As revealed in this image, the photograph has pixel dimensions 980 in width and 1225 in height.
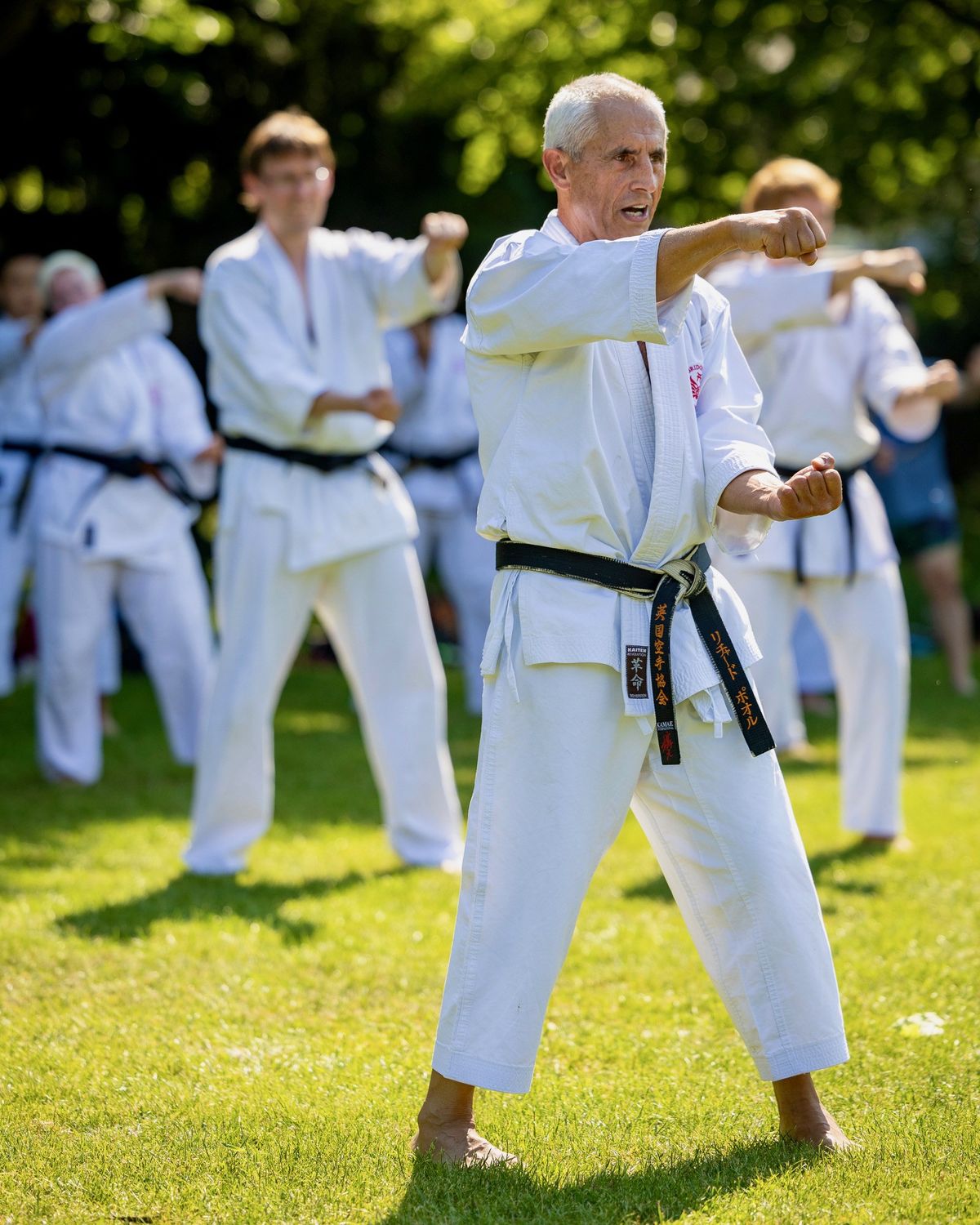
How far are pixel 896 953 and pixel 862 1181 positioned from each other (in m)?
1.85

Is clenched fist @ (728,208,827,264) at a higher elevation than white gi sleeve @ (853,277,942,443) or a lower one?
higher

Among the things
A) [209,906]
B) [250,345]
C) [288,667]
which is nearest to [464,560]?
[288,667]

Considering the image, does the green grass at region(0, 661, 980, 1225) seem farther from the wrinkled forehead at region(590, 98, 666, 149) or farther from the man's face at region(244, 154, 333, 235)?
the man's face at region(244, 154, 333, 235)

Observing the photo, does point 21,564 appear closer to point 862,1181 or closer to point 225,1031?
point 225,1031

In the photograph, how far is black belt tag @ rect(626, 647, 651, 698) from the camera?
11.0 ft

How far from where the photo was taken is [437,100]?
15305 mm

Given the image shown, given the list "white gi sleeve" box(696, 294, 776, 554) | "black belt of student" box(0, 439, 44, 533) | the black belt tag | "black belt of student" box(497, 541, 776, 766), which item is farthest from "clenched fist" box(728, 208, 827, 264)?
"black belt of student" box(0, 439, 44, 533)

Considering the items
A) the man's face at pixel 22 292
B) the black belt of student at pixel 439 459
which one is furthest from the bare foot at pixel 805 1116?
the man's face at pixel 22 292

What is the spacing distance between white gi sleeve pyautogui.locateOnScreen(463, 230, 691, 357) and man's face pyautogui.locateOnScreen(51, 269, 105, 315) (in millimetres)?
5657

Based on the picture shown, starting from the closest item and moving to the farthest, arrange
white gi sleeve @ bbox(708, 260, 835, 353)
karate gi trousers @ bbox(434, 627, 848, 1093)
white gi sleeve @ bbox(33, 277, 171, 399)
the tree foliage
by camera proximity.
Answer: karate gi trousers @ bbox(434, 627, 848, 1093) < white gi sleeve @ bbox(708, 260, 835, 353) < white gi sleeve @ bbox(33, 277, 171, 399) < the tree foliage

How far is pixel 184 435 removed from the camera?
8.76 meters

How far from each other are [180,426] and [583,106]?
19.0 feet

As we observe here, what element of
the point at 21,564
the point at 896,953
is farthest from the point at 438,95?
the point at 896,953

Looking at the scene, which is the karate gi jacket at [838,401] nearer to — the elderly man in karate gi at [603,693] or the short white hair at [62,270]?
the elderly man in karate gi at [603,693]
